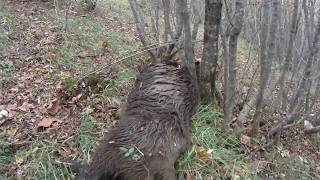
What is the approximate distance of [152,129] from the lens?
313 cm

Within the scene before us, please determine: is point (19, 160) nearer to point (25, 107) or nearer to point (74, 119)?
point (74, 119)

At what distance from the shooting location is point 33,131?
346cm

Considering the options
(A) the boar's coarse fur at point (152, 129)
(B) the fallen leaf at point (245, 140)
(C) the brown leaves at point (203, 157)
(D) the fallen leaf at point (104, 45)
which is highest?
(D) the fallen leaf at point (104, 45)

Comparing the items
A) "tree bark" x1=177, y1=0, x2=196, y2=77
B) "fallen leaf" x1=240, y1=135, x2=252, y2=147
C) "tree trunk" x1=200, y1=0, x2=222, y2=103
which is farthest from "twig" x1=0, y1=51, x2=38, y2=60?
"fallen leaf" x1=240, y1=135, x2=252, y2=147

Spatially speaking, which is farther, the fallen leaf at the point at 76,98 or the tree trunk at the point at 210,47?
the fallen leaf at the point at 76,98

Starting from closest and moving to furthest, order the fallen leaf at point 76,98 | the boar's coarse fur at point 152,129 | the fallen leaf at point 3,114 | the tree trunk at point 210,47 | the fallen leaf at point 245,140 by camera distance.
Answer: the boar's coarse fur at point 152,129 → the tree trunk at point 210,47 → the fallen leaf at point 3,114 → the fallen leaf at point 245,140 → the fallen leaf at point 76,98

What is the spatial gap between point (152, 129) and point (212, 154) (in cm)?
64

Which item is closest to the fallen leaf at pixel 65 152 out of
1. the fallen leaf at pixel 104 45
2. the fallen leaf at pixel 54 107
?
the fallen leaf at pixel 54 107

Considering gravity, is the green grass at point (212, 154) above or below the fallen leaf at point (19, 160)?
below

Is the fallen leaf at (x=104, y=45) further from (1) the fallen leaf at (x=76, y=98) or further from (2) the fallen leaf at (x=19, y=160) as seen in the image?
(2) the fallen leaf at (x=19, y=160)

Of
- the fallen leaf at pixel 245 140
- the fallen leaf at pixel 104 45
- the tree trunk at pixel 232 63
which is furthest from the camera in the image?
the fallen leaf at pixel 104 45

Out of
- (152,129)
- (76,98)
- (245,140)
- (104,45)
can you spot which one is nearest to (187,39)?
(152,129)

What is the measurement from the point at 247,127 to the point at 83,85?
6.14 ft

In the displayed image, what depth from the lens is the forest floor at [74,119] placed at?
3205 mm
